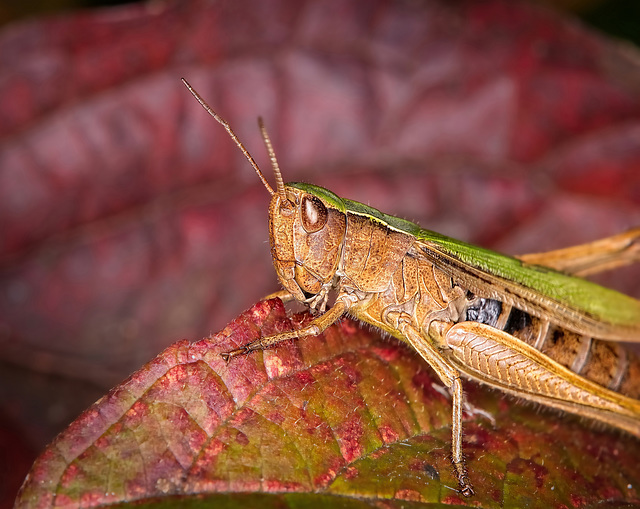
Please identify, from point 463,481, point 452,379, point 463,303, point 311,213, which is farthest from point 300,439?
point 463,303

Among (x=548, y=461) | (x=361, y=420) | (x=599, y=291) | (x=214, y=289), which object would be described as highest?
(x=214, y=289)

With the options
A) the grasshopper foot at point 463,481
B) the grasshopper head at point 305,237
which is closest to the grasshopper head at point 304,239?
the grasshopper head at point 305,237

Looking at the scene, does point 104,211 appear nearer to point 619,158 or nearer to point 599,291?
point 599,291

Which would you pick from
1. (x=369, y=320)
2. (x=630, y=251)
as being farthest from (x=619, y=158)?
(x=369, y=320)

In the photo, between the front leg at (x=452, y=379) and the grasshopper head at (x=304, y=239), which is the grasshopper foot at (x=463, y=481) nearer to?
the front leg at (x=452, y=379)

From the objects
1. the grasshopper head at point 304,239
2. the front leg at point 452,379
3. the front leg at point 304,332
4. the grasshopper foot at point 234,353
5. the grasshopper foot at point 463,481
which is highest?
the grasshopper head at point 304,239

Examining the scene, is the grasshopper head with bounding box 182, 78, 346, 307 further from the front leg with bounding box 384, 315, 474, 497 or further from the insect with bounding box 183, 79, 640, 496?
the front leg with bounding box 384, 315, 474, 497

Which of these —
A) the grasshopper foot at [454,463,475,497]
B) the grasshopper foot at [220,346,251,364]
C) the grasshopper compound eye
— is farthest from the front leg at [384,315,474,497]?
the grasshopper foot at [220,346,251,364]
